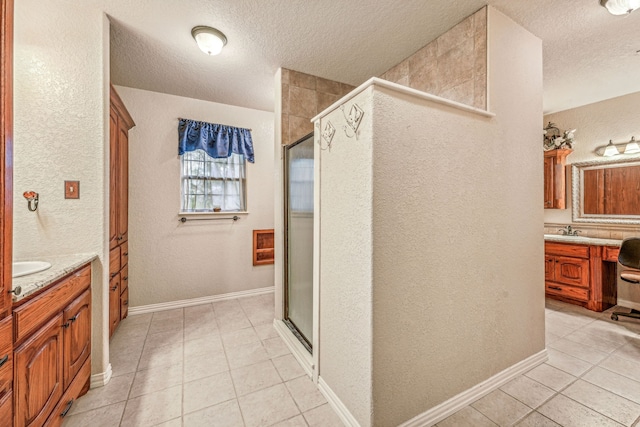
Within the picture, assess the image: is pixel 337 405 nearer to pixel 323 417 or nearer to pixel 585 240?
pixel 323 417

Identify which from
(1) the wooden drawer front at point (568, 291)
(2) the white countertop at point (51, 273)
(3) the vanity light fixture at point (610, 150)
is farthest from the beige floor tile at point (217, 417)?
(3) the vanity light fixture at point (610, 150)

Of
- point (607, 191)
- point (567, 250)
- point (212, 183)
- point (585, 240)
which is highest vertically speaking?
point (212, 183)

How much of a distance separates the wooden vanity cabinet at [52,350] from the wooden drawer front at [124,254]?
3.24 ft

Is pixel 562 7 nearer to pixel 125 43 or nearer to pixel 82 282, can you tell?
pixel 125 43

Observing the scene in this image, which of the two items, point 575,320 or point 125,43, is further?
point 575,320

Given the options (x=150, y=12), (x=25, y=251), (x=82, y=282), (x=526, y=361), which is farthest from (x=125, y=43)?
(x=526, y=361)

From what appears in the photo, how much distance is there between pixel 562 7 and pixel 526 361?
249 centimetres

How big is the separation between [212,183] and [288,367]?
8.04 ft

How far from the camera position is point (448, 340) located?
61.8 inches

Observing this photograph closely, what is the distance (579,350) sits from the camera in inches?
88.7

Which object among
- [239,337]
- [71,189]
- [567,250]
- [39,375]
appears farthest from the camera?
[567,250]

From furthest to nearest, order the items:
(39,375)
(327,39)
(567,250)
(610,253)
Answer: (567,250), (610,253), (327,39), (39,375)

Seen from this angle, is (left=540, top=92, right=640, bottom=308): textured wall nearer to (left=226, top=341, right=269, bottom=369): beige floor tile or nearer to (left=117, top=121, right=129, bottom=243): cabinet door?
(left=226, top=341, right=269, bottom=369): beige floor tile

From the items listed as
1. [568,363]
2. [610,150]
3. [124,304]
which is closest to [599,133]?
[610,150]
